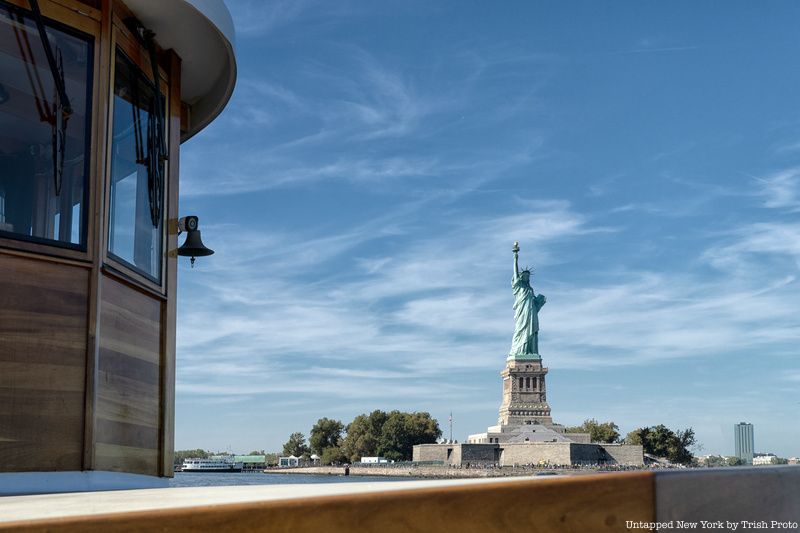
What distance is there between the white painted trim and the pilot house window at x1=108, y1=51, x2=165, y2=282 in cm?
92

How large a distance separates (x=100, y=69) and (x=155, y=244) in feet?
3.01

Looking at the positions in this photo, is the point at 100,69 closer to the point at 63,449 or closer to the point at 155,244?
the point at 155,244

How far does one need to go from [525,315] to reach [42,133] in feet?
274

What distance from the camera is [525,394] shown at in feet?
271

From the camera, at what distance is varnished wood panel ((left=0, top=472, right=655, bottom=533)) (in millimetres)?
1027

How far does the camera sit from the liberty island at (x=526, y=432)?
7750 cm

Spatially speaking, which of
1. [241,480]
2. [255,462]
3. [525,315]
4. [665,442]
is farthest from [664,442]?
[241,480]

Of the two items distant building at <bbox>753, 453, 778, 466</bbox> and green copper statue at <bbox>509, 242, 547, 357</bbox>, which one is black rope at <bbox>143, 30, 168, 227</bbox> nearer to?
distant building at <bbox>753, 453, 778, 466</bbox>

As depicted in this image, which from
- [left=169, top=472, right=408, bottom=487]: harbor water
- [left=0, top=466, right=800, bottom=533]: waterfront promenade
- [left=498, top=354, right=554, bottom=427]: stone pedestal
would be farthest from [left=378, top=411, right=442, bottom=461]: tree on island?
[left=0, top=466, right=800, bottom=533]: waterfront promenade

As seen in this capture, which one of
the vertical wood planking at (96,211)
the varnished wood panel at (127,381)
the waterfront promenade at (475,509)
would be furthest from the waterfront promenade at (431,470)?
the waterfront promenade at (475,509)

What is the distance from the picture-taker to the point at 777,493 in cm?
125

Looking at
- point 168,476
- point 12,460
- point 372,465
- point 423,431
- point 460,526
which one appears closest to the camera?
point 460,526

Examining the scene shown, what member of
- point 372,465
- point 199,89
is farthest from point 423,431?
point 199,89

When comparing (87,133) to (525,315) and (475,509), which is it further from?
(525,315)
